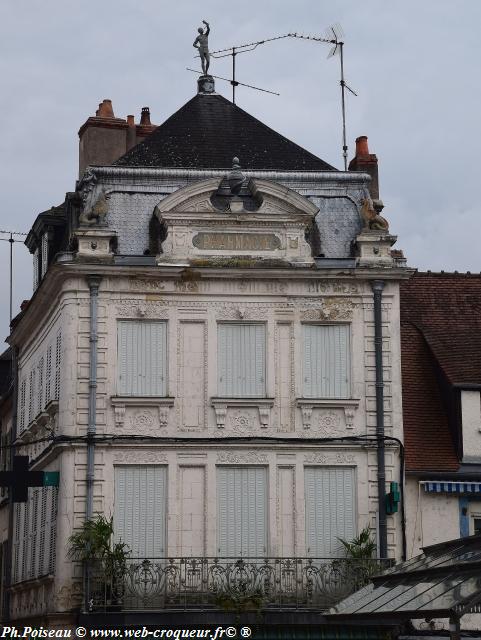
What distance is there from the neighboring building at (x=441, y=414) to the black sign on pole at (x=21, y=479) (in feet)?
21.4

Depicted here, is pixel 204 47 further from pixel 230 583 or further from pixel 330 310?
pixel 230 583

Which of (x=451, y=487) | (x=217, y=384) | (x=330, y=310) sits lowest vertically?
(x=451, y=487)

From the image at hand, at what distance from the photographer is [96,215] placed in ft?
90.0

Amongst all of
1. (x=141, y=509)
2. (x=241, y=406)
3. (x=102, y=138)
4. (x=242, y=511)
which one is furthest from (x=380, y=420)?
(x=102, y=138)

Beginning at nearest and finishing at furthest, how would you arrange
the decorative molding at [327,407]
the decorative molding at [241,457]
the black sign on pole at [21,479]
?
the black sign on pole at [21,479], the decorative molding at [241,457], the decorative molding at [327,407]

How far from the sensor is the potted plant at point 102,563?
82.9 ft

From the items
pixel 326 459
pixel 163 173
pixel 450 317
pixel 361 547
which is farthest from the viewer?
pixel 450 317

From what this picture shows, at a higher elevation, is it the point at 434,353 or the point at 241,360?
the point at 434,353

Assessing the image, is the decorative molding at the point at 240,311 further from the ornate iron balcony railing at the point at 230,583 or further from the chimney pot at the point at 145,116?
the chimney pot at the point at 145,116

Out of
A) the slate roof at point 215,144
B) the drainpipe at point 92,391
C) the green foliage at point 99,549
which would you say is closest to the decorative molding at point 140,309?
the drainpipe at point 92,391

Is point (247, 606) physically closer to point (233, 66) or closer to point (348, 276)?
point (348, 276)

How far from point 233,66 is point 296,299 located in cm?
684

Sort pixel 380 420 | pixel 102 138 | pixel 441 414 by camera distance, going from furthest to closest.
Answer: pixel 102 138, pixel 441 414, pixel 380 420

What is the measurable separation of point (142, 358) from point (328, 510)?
421 cm
